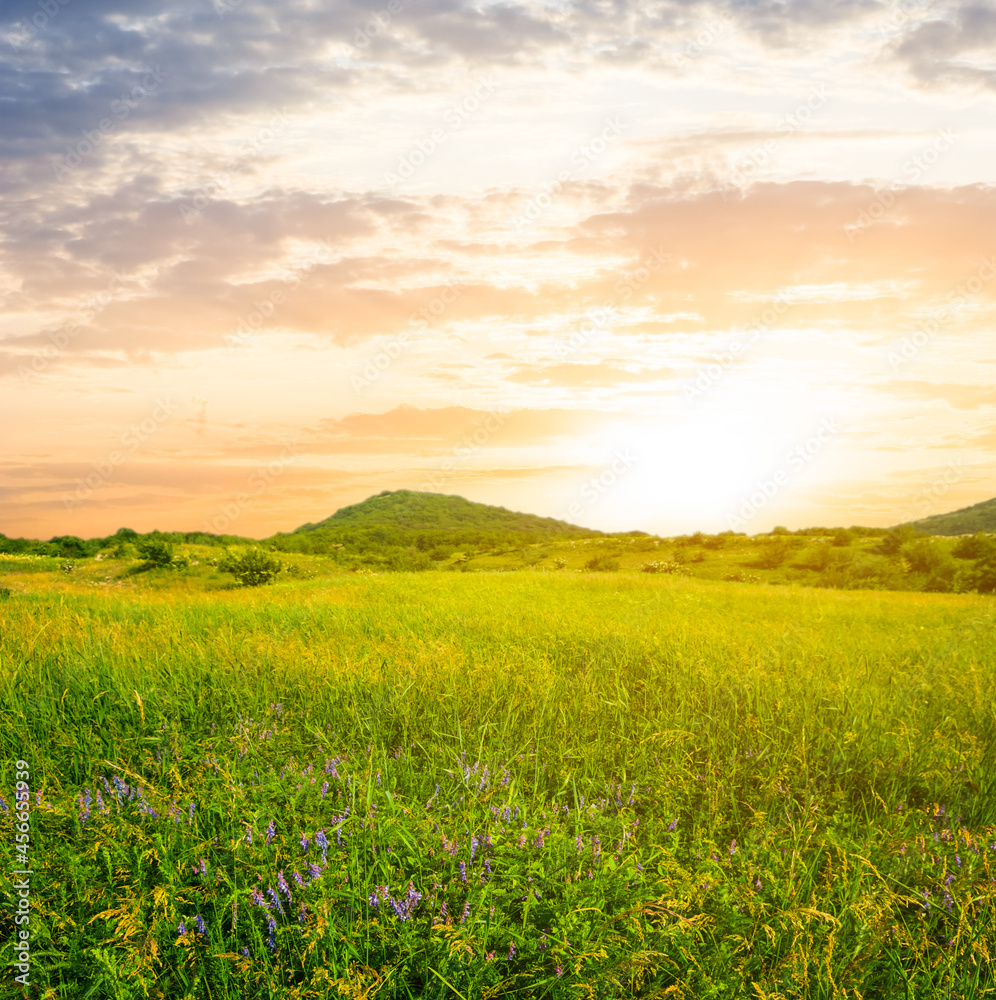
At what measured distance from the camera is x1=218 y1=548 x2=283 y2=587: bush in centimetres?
2180

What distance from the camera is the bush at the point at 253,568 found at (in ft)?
71.5

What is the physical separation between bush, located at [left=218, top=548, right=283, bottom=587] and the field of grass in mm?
14980

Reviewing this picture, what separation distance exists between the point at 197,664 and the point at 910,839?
5.81 meters

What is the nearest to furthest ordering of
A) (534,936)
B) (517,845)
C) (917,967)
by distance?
(534,936) < (917,967) < (517,845)

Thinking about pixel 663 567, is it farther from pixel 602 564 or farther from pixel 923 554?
pixel 923 554

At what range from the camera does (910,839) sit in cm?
364

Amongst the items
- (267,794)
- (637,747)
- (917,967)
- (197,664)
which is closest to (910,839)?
(917,967)

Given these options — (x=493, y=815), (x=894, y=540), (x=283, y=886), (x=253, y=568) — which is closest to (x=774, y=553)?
(x=894, y=540)

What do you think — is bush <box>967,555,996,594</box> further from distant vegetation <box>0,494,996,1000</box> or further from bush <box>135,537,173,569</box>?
bush <box>135,537,173,569</box>

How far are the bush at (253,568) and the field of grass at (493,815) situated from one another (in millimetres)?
14980

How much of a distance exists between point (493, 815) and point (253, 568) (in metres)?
20.9

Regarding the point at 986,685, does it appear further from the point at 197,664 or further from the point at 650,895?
the point at 197,664

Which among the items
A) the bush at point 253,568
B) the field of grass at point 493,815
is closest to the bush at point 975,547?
the field of grass at point 493,815

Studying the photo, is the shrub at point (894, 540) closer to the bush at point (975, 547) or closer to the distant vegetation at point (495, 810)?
the bush at point (975, 547)
